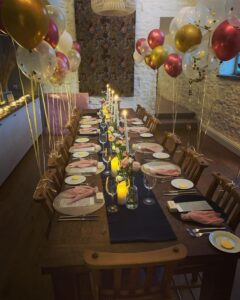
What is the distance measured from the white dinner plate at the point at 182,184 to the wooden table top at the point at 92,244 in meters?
0.38

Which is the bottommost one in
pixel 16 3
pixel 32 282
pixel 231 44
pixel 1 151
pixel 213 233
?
pixel 32 282

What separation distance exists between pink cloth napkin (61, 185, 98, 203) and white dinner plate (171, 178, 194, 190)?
0.60 meters

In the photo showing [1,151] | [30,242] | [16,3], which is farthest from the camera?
[1,151]

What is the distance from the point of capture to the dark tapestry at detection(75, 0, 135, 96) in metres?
5.95

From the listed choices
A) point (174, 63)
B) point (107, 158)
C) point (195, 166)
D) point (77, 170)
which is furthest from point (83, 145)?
point (174, 63)

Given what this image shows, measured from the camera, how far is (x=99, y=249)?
52.4 inches

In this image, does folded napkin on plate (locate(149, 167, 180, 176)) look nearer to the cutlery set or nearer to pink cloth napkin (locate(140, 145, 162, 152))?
pink cloth napkin (locate(140, 145, 162, 152))

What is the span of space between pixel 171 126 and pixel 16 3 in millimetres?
5088

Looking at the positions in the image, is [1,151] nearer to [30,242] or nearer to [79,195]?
[30,242]

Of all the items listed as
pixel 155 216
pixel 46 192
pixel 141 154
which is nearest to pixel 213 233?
pixel 155 216

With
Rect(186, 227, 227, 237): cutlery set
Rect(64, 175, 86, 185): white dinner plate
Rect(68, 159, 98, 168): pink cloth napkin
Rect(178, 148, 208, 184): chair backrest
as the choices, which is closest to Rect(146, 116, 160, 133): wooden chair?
Rect(178, 148, 208, 184): chair backrest

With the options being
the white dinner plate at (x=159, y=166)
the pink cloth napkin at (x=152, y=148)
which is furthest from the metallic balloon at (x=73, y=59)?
the white dinner plate at (x=159, y=166)

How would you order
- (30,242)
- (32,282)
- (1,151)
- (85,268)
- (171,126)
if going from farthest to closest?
(171,126), (1,151), (30,242), (32,282), (85,268)

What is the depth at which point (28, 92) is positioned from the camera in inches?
223
